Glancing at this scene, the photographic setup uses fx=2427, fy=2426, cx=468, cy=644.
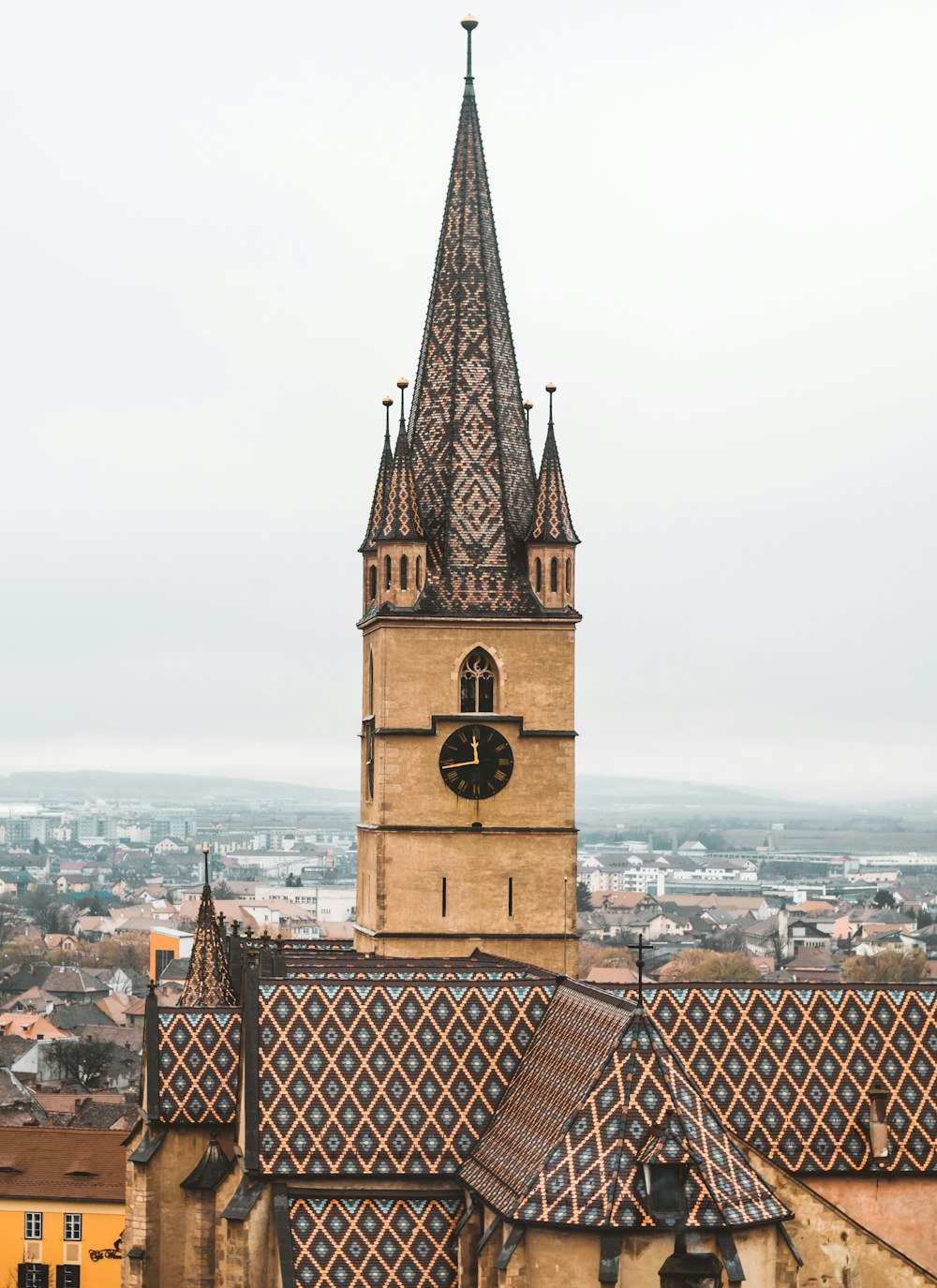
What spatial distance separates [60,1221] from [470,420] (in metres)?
26.0

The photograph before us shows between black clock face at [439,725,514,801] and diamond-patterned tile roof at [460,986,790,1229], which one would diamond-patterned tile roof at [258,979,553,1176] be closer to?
Result: diamond-patterned tile roof at [460,986,790,1229]

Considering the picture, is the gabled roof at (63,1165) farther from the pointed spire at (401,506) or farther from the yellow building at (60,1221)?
the pointed spire at (401,506)

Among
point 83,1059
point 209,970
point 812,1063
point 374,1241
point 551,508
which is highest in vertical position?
point 551,508

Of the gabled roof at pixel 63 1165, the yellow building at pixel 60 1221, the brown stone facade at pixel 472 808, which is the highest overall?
the brown stone facade at pixel 472 808

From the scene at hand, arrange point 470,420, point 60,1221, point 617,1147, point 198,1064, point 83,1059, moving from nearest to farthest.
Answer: point 617,1147
point 198,1064
point 470,420
point 60,1221
point 83,1059

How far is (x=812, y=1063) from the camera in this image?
4009 centimetres

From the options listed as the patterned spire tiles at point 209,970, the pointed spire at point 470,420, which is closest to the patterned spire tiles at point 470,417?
the pointed spire at point 470,420

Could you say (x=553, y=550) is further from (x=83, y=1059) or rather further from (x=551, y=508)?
(x=83, y=1059)

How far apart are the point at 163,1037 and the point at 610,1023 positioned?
938cm

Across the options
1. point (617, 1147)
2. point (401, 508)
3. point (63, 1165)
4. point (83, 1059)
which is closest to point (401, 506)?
point (401, 508)

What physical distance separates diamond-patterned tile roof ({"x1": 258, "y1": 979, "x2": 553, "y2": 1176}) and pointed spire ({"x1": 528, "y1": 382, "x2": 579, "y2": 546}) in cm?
1322

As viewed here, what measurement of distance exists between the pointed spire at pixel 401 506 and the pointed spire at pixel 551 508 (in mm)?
2625

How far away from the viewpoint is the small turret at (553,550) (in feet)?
174

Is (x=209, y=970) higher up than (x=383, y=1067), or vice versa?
(x=209, y=970)
